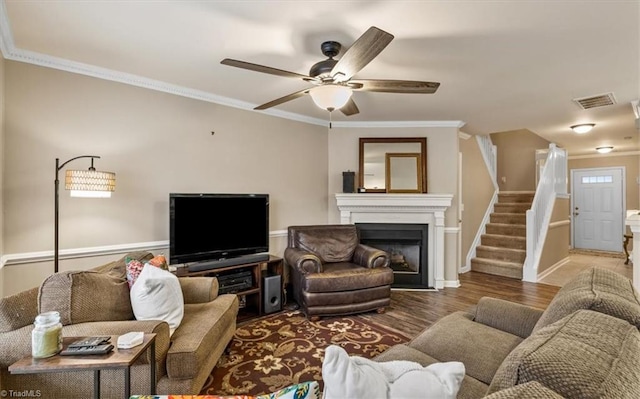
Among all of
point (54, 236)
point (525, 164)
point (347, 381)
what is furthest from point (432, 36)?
point (525, 164)

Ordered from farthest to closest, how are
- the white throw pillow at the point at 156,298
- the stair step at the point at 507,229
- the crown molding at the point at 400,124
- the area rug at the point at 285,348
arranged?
the stair step at the point at 507,229
the crown molding at the point at 400,124
the area rug at the point at 285,348
the white throw pillow at the point at 156,298

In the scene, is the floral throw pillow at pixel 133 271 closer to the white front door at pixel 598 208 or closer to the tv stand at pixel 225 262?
the tv stand at pixel 225 262

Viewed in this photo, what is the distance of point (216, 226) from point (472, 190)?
4.57 metres

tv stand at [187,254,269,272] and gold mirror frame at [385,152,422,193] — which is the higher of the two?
gold mirror frame at [385,152,422,193]

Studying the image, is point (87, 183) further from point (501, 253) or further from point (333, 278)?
point (501, 253)

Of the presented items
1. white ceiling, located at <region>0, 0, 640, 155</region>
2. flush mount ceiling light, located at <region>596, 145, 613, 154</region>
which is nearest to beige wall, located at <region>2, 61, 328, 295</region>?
white ceiling, located at <region>0, 0, 640, 155</region>

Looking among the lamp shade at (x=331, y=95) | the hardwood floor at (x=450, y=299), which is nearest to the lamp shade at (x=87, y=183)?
the lamp shade at (x=331, y=95)

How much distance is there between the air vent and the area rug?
3.29m

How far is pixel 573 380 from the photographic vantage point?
29.1 inches

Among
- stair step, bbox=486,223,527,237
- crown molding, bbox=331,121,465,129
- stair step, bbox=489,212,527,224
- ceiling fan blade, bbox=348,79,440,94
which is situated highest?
crown molding, bbox=331,121,465,129

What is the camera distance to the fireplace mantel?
4.47m

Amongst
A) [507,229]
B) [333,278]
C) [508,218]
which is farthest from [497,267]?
[333,278]

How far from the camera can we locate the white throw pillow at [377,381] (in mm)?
762

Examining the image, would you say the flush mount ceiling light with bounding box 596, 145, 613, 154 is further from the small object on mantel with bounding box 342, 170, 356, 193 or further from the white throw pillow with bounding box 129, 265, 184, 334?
the white throw pillow with bounding box 129, 265, 184, 334
